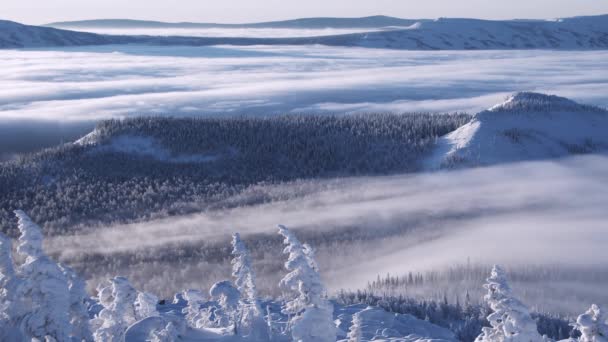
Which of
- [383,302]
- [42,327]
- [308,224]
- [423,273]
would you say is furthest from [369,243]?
[42,327]

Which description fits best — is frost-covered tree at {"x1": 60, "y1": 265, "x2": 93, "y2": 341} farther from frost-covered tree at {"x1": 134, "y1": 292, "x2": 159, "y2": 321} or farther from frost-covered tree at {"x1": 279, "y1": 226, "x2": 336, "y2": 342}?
frost-covered tree at {"x1": 279, "y1": 226, "x2": 336, "y2": 342}

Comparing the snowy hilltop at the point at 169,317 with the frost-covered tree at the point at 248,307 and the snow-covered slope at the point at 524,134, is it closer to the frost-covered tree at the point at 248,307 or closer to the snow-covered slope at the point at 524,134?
the frost-covered tree at the point at 248,307

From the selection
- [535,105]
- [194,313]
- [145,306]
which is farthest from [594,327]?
[535,105]

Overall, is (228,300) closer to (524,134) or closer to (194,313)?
(194,313)

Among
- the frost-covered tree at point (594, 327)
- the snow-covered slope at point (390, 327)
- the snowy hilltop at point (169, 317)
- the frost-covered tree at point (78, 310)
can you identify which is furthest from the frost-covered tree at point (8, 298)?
the snow-covered slope at point (390, 327)

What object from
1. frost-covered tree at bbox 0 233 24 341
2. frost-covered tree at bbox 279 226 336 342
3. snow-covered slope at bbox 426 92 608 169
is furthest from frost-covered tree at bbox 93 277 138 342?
snow-covered slope at bbox 426 92 608 169

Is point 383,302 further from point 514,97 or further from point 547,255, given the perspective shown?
point 514,97
